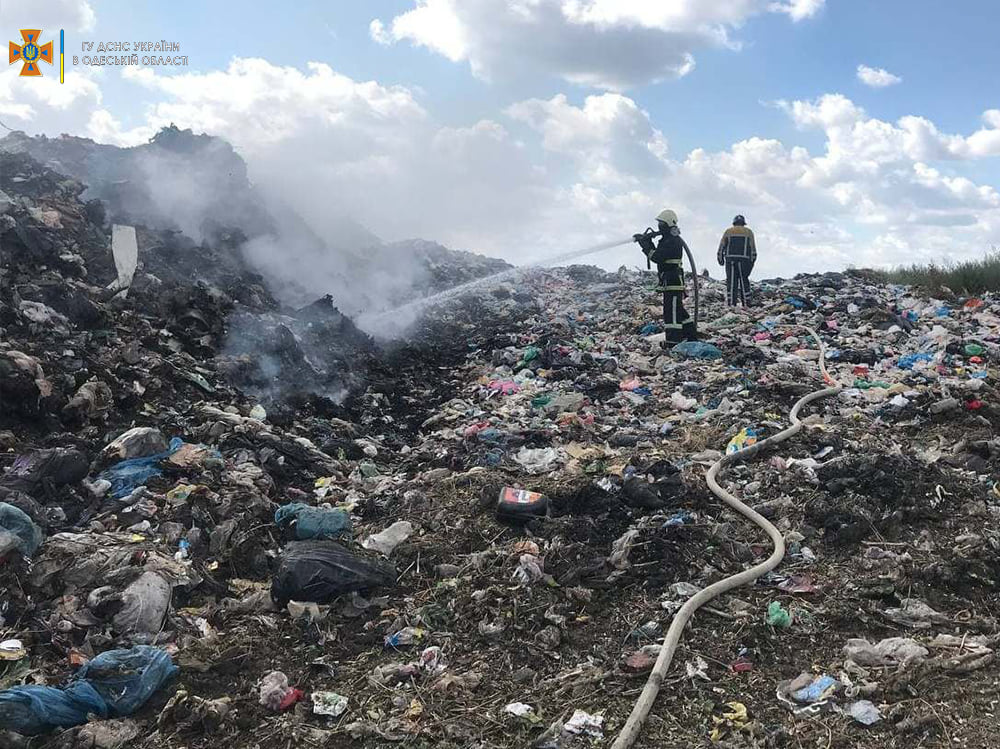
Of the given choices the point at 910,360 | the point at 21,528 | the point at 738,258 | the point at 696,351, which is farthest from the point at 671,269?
the point at 21,528

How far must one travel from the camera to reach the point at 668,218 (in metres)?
8.49

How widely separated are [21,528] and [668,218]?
732 centimetres

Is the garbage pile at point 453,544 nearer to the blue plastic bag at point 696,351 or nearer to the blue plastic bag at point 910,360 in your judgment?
the blue plastic bag at point 910,360

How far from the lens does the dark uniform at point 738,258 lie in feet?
36.5

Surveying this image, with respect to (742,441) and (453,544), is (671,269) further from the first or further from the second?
(453,544)

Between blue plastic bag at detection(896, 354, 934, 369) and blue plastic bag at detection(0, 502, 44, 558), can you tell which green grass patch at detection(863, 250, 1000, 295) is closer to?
blue plastic bag at detection(896, 354, 934, 369)

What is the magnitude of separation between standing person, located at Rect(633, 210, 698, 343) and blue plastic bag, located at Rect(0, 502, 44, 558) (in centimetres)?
701

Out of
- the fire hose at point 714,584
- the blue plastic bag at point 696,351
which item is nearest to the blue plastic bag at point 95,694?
the fire hose at point 714,584

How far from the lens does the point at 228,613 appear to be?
3326 millimetres

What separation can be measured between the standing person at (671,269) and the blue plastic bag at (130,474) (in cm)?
618

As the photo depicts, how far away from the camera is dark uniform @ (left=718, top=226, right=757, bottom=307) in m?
11.1

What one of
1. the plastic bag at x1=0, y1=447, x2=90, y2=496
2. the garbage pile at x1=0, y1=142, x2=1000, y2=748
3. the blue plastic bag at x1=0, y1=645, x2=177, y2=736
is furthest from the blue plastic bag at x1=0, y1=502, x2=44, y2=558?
the blue plastic bag at x1=0, y1=645, x2=177, y2=736

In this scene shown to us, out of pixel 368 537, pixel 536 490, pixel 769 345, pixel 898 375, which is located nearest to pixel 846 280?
pixel 769 345

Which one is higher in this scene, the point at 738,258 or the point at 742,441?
the point at 738,258
